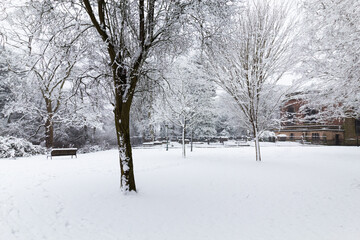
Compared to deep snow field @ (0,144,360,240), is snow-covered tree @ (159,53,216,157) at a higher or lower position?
higher

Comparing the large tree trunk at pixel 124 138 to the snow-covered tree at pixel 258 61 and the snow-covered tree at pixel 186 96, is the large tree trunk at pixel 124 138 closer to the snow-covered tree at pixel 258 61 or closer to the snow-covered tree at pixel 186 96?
the snow-covered tree at pixel 258 61

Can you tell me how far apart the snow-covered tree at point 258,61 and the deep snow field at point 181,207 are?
4692mm

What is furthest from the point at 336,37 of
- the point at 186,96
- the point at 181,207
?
the point at 186,96

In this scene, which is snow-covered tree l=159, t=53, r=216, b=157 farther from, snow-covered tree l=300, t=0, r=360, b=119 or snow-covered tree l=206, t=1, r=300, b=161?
snow-covered tree l=300, t=0, r=360, b=119

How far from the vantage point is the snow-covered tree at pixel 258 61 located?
11164 mm

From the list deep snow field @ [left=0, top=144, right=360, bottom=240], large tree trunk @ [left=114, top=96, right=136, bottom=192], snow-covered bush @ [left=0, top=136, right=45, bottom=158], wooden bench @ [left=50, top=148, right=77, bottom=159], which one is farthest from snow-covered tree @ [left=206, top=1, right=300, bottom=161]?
snow-covered bush @ [left=0, top=136, right=45, bottom=158]

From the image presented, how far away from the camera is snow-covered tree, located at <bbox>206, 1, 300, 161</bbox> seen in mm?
11164

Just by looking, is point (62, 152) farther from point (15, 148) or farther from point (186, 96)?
point (186, 96)

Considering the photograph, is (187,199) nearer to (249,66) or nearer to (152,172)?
(152,172)

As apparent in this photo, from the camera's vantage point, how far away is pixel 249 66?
11.5 m

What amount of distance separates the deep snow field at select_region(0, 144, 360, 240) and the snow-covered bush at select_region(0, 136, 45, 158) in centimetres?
669

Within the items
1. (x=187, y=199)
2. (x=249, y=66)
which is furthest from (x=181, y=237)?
(x=249, y=66)

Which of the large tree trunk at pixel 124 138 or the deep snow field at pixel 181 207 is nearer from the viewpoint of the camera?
the deep snow field at pixel 181 207

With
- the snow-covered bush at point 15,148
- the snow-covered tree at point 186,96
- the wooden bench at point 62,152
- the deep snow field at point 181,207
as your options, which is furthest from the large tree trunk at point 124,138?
the snow-covered bush at point 15,148
